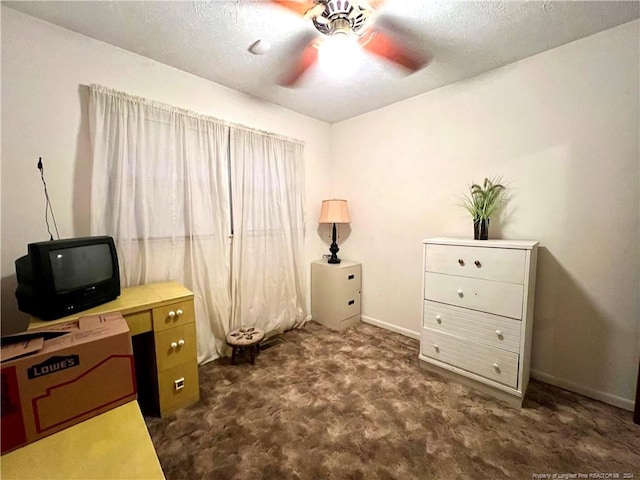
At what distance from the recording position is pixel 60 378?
94 cm

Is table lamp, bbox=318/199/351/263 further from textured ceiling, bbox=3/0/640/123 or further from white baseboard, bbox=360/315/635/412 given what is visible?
white baseboard, bbox=360/315/635/412

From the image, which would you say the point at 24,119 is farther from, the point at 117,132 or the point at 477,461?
the point at 477,461

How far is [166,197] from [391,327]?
2557 millimetres

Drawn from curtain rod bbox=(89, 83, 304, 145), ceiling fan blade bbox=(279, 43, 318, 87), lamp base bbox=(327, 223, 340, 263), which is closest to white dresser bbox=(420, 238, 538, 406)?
lamp base bbox=(327, 223, 340, 263)

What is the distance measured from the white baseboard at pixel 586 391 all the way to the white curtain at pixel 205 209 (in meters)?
2.20

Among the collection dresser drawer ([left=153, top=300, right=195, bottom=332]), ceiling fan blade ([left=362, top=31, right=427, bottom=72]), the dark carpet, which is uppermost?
ceiling fan blade ([left=362, top=31, right=427, bottom=72])

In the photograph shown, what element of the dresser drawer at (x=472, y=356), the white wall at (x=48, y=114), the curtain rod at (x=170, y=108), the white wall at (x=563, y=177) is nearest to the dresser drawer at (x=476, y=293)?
the dresser drawer at (x=472, y=356)

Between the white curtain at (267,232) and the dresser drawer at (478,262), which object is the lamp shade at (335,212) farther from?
the dresser drawer at (478,262)

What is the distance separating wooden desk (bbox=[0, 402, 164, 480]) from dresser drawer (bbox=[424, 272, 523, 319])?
6.43ft

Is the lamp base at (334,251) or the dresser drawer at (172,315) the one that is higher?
the lamp base at (334,251)

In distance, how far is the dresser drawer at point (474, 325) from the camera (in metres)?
1.80

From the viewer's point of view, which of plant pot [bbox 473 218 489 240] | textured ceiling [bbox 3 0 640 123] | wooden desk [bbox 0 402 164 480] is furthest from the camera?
plant pot [bbox 473 218 489 240]

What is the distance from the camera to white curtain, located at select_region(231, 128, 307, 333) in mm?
2555

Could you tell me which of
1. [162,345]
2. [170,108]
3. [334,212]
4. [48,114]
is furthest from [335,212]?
[48,114]
